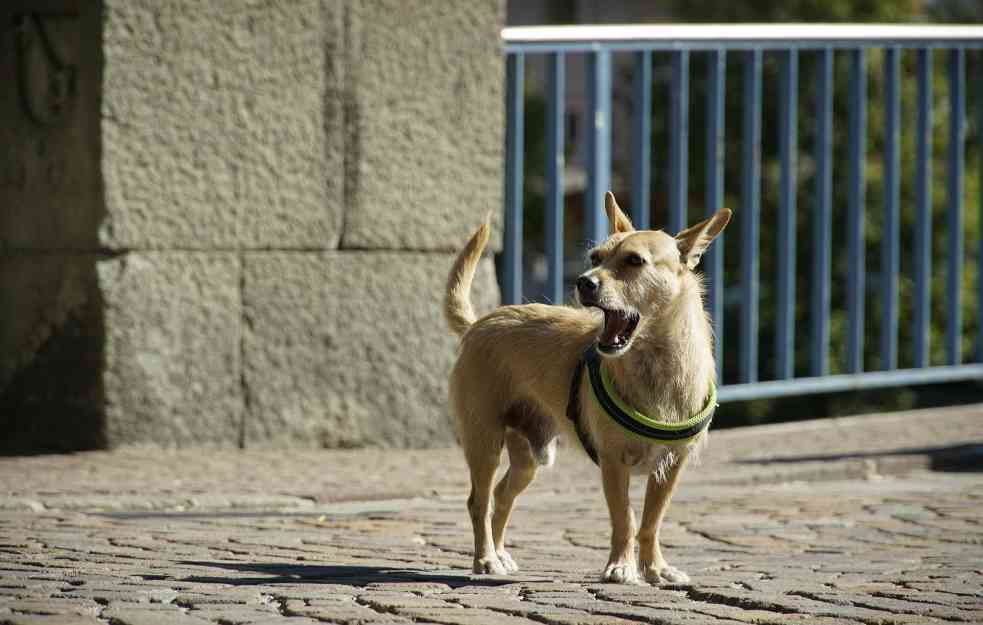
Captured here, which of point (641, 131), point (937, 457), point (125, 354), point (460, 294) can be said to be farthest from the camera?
point (641, 131)

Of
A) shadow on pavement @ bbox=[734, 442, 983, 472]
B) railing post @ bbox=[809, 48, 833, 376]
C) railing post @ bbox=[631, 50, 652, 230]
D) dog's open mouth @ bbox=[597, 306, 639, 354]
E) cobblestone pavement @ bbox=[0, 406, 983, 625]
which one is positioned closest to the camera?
cobblestone pavement @ bbox=[0, 406, 983, 625]

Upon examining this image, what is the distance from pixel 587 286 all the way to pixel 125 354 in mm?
3720

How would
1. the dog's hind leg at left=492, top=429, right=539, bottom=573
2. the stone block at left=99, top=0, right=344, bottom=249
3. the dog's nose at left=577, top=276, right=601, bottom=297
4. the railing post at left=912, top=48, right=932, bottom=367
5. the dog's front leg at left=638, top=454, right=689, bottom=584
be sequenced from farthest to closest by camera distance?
1. the railing post at left=912, top=48, right=932, bottom=367
2. the stone block at left=99, top=0, right=344, bottom=249
3. the dog's hind leg at left=492, top=429, right=539, bottom=573
4. the dog's front leg at left=638, top=454, right=689, bottom=584
5. the dog's nose at left=577, top=276, right=601, bottom=297

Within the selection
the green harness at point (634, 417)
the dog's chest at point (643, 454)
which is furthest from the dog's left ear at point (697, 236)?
the dog's chest at point (643, 454)

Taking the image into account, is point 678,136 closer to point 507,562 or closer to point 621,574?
point 507,562

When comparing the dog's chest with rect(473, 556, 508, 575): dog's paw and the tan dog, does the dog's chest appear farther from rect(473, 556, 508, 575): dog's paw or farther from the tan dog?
rect(473, 556, 508, 575): dog's paw

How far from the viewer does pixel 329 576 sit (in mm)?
4941

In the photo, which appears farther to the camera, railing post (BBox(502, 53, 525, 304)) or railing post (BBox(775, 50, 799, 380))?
railing post (BBox(775, 50, 799, 380))

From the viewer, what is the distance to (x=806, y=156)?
17.9 meters

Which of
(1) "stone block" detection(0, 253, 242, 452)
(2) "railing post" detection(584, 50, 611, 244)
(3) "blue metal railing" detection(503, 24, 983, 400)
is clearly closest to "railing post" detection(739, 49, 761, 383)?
(3) "blue metal railing" detection(503, 24, 983, 400)

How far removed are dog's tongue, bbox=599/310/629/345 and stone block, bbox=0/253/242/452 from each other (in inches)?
140

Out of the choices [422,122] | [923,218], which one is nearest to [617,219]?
[422,122]

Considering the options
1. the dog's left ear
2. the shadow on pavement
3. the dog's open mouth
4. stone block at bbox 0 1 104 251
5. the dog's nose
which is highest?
stone block at bbox 0 1 104 251

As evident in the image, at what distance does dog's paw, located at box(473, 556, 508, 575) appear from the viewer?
199 inches
